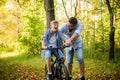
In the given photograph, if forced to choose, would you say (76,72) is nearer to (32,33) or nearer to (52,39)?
(52,39)

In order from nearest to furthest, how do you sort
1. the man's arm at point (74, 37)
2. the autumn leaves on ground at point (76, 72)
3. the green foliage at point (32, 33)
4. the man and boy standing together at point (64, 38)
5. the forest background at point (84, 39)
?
the man's arm at point (74, 37) → the man and boy standing together at point (64, 38) → the autumn leaves on ground at point (76, 72) → the forest background at point (84, 39) → the green foliage at point (32, 33)

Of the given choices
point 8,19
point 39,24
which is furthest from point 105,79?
point 8,19

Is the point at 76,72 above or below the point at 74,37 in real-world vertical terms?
below

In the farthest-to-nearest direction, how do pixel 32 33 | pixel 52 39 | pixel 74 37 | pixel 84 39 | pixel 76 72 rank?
1. pixel 84 39
2. pixel 32 33
3. pixel 76 72
4. pixel 52 39
5. pixel 74 37

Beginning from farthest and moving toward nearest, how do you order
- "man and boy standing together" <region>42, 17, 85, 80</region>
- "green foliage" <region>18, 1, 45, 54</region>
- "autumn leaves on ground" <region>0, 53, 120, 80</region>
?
"green foliage" <region>18, 1, 45, 54</region> → "autumn leaves on ground" <region>0, 53, 120, 80</region> → "man and boy standing together" <region>42, 17, 85, 80</region>

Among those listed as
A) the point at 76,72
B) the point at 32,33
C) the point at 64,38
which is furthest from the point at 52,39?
the point at 32,33

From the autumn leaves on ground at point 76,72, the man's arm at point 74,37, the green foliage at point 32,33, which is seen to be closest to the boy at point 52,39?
the man's arm at point 74,37

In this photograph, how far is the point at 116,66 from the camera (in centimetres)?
1373

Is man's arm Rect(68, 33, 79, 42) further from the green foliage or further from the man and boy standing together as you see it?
the green foliage

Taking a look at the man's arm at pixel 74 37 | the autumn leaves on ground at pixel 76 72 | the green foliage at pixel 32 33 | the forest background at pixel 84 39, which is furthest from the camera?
the green foliage at pixel 32 33

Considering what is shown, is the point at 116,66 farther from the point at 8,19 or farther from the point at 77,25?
the point at 8,19

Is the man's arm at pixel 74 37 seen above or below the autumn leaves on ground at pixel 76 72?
above

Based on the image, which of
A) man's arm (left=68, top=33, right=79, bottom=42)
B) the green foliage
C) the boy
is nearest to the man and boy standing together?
the boy

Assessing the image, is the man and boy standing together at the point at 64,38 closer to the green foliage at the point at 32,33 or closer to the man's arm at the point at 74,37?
the man's arm at the point at 74,37
